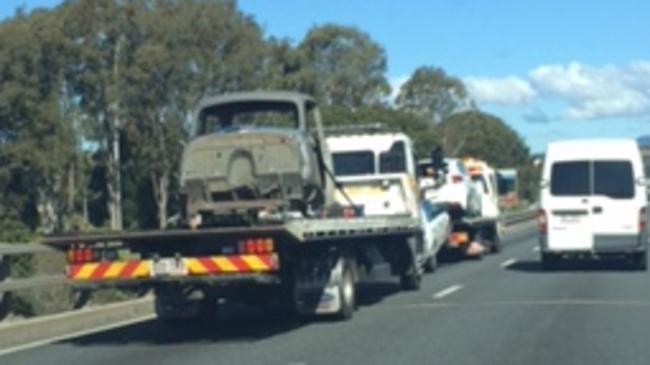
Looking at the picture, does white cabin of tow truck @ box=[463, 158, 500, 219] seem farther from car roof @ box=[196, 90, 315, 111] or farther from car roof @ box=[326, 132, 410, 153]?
car roof @ box=[196, 90, 315, 111]

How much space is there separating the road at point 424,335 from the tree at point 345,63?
5778cm

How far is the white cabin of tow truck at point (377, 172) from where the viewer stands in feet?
74.5

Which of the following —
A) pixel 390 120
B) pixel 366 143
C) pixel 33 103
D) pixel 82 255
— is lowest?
pixel 82 255

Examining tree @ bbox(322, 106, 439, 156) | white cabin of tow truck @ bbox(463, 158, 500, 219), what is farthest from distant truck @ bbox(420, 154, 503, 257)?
tree @ bbox(322, 106, 439, 156)

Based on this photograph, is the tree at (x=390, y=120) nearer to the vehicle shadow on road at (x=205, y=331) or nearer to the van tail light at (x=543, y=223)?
the van tail light at (x=543, y=223)

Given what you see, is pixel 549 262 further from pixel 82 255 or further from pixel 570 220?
pixel 82 255

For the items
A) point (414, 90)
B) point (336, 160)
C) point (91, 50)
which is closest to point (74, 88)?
point (91, 50)

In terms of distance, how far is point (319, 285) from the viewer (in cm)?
1661

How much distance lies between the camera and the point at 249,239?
49.2 feet

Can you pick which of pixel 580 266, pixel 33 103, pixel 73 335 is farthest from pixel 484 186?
pixel 33 103

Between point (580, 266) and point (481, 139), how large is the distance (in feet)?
262

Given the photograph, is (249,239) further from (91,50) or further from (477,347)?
(91,50)

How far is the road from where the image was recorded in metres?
13.5

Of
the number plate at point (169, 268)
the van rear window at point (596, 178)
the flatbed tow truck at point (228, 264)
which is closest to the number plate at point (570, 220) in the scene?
the van rear window at point (596, 178)
